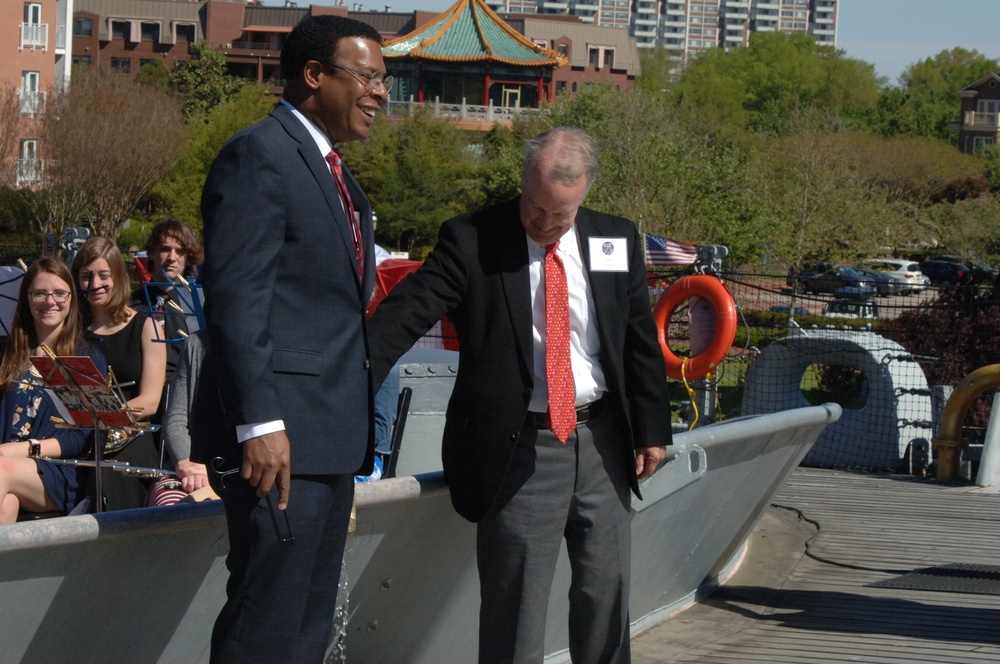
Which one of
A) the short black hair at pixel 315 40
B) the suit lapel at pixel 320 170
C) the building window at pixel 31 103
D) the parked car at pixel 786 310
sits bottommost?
the parked car at pixel 786 310

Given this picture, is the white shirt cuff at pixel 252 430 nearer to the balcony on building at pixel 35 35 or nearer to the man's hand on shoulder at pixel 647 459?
the man's hand on shoulder at pixel 647 459

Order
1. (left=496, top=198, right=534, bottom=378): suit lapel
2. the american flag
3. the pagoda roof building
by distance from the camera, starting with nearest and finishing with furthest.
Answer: (left=496, top=198, right=534, bottom=378): suit lapel < the american flag < the pagoda roof building

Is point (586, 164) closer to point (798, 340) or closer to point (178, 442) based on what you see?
point (178, 442)

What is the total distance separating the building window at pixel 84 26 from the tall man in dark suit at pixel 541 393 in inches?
3514

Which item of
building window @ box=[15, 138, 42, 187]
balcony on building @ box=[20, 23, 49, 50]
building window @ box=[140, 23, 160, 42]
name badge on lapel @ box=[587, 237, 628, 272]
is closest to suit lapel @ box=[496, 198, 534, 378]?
name badge on lapel @ box=[587, 237, 628, 272]

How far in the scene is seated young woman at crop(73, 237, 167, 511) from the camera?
17.0 ft

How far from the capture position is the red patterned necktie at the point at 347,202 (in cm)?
309

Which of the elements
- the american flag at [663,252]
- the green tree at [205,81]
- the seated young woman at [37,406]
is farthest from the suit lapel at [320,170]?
the green tree at [205,81]

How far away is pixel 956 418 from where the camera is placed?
10.1 meters

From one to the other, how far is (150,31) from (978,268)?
70.6 meters

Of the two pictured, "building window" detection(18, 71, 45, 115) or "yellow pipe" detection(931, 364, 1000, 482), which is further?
"building window" detection(18, 71, 45, 115)

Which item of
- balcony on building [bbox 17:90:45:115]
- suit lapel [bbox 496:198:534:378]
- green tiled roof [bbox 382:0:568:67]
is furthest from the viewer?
green tiled roof [bbox 382:0:568:67]

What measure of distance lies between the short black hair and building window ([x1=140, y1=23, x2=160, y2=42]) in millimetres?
89042

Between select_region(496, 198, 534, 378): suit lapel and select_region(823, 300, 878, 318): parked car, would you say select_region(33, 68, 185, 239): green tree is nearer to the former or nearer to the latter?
select_region(823, 300, 878, 318): parked car
